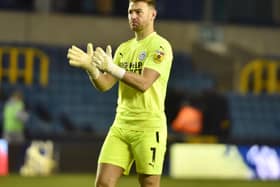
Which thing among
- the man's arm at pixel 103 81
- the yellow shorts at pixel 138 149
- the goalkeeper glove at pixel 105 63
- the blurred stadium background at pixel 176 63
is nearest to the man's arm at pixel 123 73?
the goalkeeper glove at pixel 105 63

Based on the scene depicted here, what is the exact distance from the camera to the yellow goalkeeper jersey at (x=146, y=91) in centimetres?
729

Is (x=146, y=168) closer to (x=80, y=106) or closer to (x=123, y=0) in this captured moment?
(x=80, y=106)

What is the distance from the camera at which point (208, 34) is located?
24.5 metres

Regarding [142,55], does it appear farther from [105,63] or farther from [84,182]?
[84,182]

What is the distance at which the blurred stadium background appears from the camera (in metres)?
21.6

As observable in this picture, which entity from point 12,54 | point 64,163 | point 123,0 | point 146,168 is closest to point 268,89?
point 123,0

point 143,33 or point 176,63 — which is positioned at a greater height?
point 143,33

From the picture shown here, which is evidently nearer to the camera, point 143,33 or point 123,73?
point 123,73

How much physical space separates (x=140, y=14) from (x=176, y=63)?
16.9 m

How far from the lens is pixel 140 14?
7.28 meters

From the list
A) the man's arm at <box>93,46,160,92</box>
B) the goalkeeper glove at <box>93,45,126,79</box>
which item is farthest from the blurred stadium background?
the goalkeeper glove at <box>93,45,126,79</box>

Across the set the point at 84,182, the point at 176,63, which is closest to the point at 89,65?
the point at 84,182

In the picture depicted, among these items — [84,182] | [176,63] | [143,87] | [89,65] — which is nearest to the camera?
[89,65]

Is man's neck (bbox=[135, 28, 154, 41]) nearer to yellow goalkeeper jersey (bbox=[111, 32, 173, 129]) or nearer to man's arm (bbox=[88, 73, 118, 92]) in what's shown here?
yellow goalkeeper jersey (bbox=[111, 32, 173, 129])
